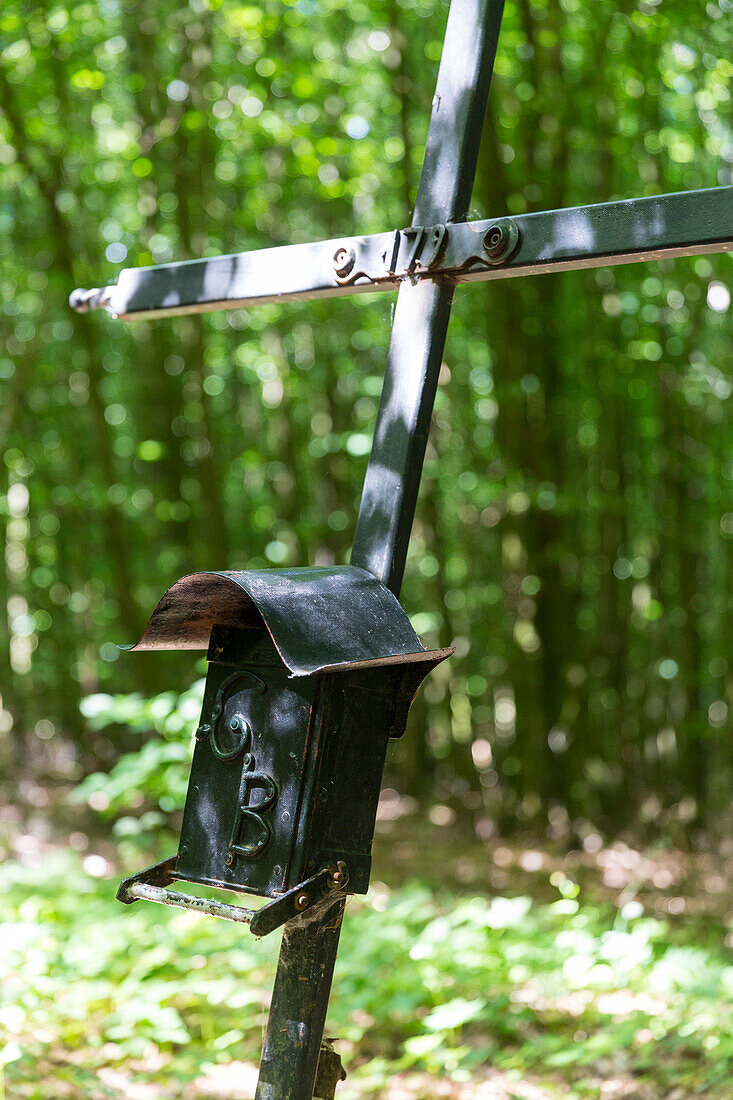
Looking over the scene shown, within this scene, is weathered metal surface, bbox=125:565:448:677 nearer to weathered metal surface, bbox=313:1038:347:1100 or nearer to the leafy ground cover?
weathered metal surface, bbox=313:1038:347:1100

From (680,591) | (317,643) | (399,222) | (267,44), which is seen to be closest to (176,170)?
(267,44)

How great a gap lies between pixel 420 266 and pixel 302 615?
0.76 meters

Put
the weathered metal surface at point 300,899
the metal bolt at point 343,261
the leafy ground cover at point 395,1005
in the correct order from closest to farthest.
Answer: the weathered metal surface at point 300,899 < the metal bolt at point 343,261 < the leafy ground cover at point 395,1005

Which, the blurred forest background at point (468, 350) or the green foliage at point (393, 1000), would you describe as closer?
the green foliage at point (393, 1000)

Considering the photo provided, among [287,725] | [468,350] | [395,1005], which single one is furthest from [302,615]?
[468,350]

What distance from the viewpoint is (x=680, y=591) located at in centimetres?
702

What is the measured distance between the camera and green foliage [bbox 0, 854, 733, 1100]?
3373mm

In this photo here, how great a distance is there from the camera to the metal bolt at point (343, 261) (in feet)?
6.30

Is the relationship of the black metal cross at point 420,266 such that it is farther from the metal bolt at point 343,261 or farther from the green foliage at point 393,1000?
the green foliage at point 393,1000

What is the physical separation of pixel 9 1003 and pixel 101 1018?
15.7 inches

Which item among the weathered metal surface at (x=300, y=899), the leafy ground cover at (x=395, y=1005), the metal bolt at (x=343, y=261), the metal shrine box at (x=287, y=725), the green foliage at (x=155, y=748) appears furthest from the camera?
the green foliage at (x=155, y=748)

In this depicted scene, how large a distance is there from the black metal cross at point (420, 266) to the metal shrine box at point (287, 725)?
116 millimetres

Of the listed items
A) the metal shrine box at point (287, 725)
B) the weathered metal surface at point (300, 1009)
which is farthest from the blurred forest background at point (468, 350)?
the weathered metal surface at point (300, 1009)

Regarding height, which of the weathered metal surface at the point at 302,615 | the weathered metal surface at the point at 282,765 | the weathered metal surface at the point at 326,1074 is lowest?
the weathered metal surface at the point at 326,1074
